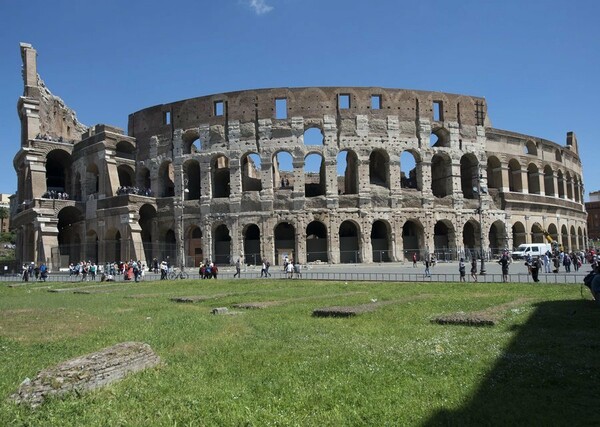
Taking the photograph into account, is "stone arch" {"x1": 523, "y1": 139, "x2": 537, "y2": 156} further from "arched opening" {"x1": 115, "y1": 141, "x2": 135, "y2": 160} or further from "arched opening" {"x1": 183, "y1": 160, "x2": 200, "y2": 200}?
"arched opening" {"x1": 115, "y1": 141, "x2": 135, "y2": 160}

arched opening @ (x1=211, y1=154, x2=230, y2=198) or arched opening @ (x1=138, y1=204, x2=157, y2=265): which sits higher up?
arched opening @ (x1=211, y1=154, x2=230, y2=198)

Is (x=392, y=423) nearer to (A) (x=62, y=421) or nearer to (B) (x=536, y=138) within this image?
(A) (x=62, y=421)

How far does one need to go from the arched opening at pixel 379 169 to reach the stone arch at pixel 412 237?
3.99m

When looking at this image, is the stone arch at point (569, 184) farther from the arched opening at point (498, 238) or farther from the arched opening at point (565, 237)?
the arched opening at point (498, 238)

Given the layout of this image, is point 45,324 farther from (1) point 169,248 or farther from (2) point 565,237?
(2) point 565,237

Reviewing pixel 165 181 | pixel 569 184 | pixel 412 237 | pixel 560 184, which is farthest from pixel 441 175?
pixel 165 181

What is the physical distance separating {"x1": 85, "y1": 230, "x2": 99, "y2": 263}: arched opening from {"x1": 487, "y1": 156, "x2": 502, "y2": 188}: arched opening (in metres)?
34.9

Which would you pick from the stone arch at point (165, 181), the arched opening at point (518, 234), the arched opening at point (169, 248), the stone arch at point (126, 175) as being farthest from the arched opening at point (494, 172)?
the stone arch at point (126, 175)

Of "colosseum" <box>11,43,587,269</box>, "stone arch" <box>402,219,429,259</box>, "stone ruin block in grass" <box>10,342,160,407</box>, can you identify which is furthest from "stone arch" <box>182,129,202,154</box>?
"stone ruin block in grass" <box>10,342,160,407</box>

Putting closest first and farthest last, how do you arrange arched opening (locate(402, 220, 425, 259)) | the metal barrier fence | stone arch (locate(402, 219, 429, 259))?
the metal barrier fence → stone arch (locate(402, 219, 429, 259)) → arched opening (locate(402, 220, 425, 259))

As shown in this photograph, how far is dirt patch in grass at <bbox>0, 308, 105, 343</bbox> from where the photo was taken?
9.93 meters

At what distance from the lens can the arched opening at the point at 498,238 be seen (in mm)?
42906

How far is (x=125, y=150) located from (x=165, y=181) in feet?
15.2

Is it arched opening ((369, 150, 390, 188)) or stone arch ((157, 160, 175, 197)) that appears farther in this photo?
stone arch ((157, 160, 175, 197))
